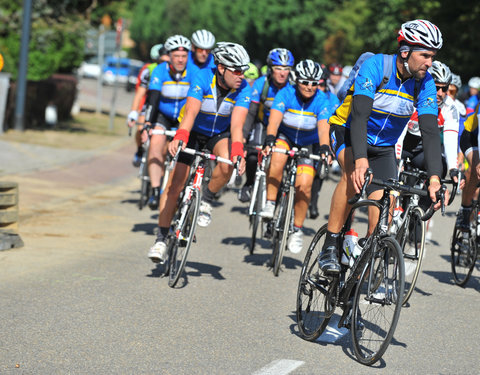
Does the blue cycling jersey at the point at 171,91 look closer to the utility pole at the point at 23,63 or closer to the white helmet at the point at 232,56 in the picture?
the white helmet at the point at 232,56

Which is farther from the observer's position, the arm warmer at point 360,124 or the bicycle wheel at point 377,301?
the arm warmer at point 360,124

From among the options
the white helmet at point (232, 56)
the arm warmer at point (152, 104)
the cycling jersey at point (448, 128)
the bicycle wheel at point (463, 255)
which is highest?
the white helmet at point (232, 56)

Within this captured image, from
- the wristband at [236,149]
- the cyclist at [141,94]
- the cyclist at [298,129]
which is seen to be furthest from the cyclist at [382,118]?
the cyclist at [141,94]

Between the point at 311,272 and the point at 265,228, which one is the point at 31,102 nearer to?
the point at 265,228

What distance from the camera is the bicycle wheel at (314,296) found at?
6.16 metres

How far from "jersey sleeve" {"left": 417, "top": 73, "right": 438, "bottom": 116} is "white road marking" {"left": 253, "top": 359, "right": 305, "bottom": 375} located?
183cm

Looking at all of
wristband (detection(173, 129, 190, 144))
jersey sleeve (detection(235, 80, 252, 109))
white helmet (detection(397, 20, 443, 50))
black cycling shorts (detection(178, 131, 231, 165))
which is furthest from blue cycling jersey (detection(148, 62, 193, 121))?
white helmet (detection(397, 20, 443, 50))

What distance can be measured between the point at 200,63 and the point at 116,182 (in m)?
5.67

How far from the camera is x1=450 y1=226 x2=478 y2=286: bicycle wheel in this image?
357 inches

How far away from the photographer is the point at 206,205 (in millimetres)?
8391

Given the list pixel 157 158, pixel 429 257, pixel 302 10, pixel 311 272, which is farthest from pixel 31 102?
pixel 302 10

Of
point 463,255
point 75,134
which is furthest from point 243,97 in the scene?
point 75,134

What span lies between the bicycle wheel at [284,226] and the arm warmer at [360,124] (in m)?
3.12

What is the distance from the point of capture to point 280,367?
559 cm
